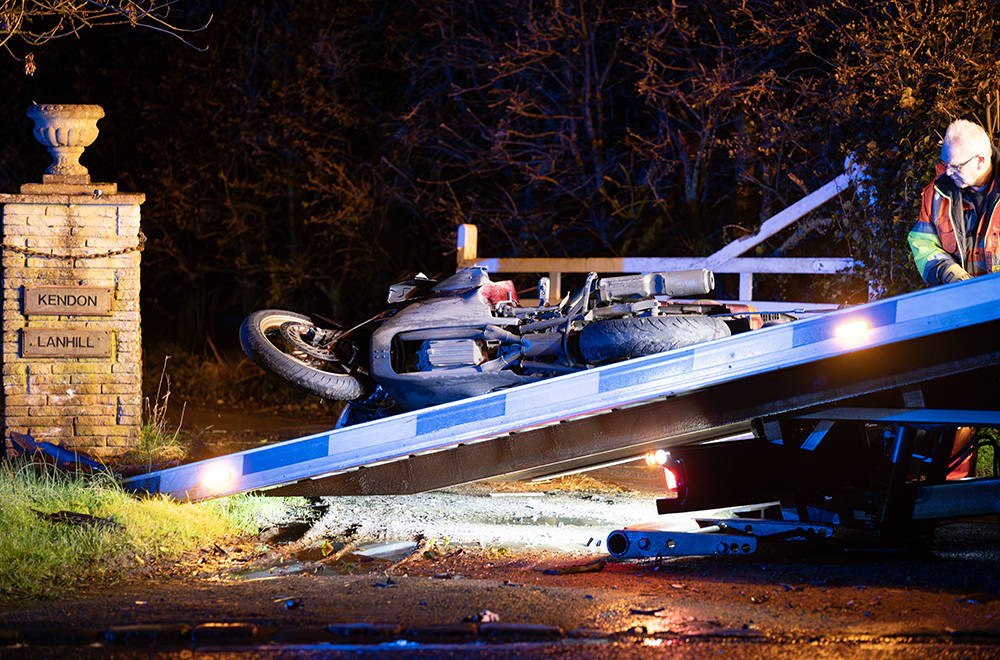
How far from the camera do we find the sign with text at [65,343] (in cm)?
773

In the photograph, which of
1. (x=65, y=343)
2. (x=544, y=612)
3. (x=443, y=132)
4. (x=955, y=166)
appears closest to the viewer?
(x=544, y=612)

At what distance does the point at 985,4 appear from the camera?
8.69 m

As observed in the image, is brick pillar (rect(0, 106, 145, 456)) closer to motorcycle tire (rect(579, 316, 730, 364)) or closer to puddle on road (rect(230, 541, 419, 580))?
puddle on road (rect(230, 541, 419, 580))

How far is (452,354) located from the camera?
608cm

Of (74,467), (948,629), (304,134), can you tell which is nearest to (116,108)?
(304,134)

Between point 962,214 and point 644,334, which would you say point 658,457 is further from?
point 962,214

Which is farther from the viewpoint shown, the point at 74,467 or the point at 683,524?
the point at 74,467

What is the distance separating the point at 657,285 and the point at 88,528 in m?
3.48

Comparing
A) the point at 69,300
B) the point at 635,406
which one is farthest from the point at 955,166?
the point at 69,300

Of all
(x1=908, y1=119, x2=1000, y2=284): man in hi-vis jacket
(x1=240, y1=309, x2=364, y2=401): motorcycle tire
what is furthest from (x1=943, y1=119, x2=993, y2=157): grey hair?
(x1=240, y1=309, x2=364, y2=401): motorcycle tire

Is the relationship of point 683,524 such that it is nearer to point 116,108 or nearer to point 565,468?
point 565,468

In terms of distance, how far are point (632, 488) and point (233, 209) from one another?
999cm

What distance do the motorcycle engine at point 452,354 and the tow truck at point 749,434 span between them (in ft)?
2.50

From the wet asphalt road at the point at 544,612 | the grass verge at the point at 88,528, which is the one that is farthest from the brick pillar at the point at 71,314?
the wet asphalt road at the point at 544,612
